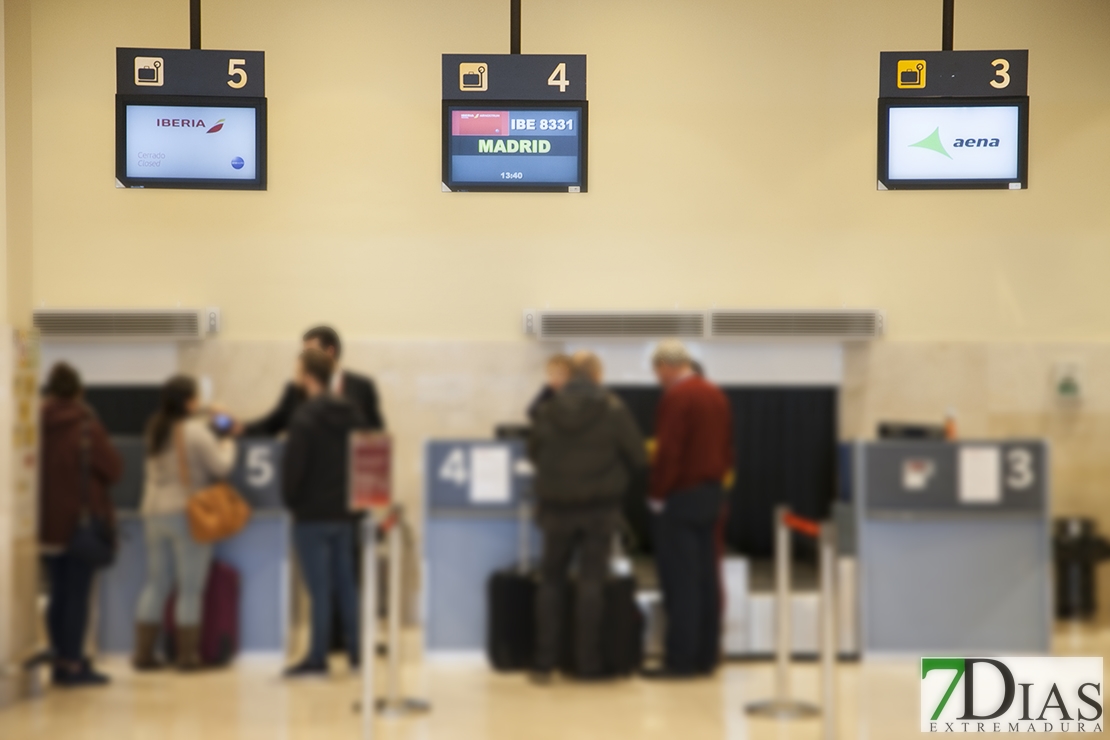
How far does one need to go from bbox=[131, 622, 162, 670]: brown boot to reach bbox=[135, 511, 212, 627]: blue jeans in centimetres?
3

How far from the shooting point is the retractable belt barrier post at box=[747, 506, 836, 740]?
14.2 ft

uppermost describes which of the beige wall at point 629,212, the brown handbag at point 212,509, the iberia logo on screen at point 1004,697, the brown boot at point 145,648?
the beige wall at point 629,212

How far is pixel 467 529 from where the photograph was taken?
5.78 meters

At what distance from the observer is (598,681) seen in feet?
17.7

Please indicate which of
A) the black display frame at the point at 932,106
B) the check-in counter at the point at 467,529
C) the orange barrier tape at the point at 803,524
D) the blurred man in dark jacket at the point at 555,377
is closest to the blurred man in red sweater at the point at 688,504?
the blurred man in dark jacket at the point at 555,377

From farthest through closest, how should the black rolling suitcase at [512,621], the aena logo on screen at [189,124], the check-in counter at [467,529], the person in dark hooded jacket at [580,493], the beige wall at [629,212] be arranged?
the beige wall at [629,212] → the check-in counter at [467,529] → the black rolling suitcase at [512,621] → the person in dark hooded jacket at [580,493] → the aena logo on screen at [189,124]

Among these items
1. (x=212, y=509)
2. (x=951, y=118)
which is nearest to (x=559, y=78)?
(x=951, y=118)

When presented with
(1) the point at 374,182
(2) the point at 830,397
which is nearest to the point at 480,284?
(1) the point at 374,182

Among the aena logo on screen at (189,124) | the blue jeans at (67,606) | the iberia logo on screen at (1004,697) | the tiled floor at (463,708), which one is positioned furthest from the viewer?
the blue jeans at (67,606)

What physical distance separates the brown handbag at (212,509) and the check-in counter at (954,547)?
2937mm

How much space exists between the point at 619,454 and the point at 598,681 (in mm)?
1017

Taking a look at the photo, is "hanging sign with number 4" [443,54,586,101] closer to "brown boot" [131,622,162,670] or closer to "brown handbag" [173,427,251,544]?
"brown handbag" [173,427,251,544]

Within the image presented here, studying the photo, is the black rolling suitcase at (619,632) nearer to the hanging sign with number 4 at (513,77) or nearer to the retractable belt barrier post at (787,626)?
the retractable belt barrier post at (787,626)

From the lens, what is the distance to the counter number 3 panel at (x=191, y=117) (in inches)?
174
